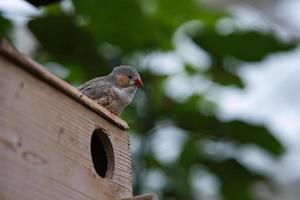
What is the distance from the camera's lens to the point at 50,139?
88.0 inches

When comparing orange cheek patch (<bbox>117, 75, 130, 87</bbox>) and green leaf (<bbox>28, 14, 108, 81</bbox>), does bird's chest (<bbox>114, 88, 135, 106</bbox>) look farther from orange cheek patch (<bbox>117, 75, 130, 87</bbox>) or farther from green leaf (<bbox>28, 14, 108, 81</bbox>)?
green leaf (<bbox>28, 14, 108, 81</bbox>)

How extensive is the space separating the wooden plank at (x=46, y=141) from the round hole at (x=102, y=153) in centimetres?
1

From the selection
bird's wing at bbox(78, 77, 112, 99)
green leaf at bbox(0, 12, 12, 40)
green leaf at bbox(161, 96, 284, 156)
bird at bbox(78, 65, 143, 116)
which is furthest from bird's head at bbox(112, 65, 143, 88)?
green leaf at bbox(161, 96, 284, 156)

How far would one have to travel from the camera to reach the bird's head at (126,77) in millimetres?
3276

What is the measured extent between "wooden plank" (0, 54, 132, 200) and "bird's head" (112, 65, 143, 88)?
72 cm

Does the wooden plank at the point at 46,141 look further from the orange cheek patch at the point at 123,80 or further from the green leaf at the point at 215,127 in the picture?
the green leaf at the point at 215,127

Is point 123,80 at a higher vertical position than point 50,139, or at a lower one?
higher

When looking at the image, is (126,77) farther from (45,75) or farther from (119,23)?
(45,75)

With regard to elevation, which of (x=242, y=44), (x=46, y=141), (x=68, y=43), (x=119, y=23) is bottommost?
(x=46, y=141)

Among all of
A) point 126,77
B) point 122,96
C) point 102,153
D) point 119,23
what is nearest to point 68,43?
point 119,23

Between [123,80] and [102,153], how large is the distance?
656mm

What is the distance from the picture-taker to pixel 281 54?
4758 mm

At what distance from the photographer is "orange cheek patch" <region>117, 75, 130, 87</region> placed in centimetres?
326

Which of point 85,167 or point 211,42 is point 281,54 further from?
point 85,167
